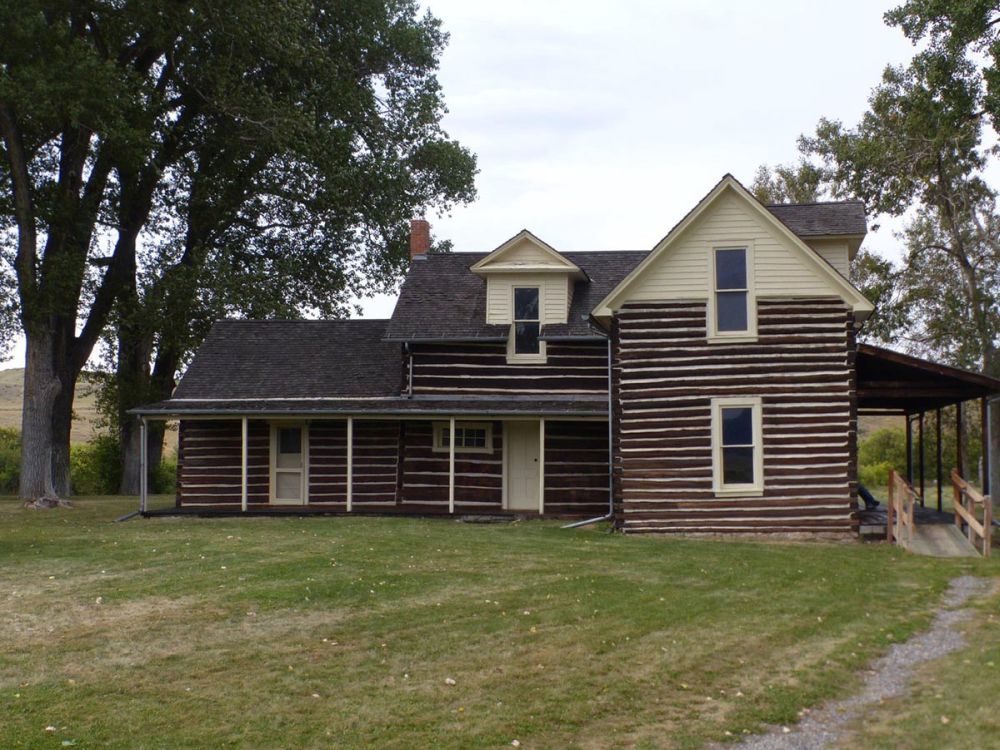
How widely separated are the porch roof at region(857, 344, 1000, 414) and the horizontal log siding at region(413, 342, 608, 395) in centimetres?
633

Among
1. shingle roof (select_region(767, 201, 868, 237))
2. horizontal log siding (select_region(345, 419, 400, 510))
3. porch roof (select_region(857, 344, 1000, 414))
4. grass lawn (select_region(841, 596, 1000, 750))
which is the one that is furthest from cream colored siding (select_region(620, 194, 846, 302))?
grass lawn (select_region(841, 596, 1000, 750))

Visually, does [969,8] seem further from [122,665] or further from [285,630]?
[122,665]

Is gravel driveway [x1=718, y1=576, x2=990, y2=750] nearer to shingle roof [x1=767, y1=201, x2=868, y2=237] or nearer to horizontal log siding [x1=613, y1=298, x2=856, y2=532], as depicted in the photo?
horizontal log siding [x1=613, y1=298, x2=856, y2=532]

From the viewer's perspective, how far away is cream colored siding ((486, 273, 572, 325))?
2642 cm

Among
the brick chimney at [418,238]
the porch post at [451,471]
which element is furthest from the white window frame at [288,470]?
the brick chimney at [418,238]

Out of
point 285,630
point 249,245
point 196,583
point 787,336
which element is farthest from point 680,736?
point 249,245

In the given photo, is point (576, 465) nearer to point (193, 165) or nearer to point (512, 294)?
point (512, 294)

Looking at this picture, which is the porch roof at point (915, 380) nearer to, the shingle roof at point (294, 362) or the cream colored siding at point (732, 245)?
the cream colored siding at point (732, 245)

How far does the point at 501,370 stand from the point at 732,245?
300 inches

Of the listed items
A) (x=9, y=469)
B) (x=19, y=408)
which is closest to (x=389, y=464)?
(x=9, y=469)

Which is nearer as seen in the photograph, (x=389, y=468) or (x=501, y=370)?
(x=501, y=370)

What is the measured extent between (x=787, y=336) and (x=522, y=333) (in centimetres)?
779

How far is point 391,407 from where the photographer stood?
25.1m

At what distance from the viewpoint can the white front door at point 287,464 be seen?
27203 millimetres
